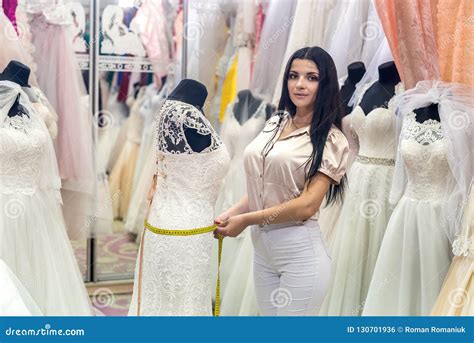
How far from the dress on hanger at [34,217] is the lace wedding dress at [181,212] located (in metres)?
0.52

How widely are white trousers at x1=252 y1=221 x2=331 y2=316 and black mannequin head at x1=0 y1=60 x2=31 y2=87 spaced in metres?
1.16

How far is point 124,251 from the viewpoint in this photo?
A: 11.1 feet

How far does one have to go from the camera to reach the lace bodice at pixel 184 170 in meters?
2.18

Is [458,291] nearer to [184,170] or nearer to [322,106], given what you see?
[322,106]

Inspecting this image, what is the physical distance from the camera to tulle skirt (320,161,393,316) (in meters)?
2.62

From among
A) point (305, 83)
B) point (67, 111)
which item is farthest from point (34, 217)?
point (305, 83)

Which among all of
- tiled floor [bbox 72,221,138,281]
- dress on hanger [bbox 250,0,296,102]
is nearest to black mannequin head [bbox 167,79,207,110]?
dress on hanger [bbox 250,0,296,102]

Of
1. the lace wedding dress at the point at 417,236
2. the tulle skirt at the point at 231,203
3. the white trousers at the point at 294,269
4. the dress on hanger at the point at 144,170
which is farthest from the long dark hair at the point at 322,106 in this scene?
the dress on hanger at the point at 144,170

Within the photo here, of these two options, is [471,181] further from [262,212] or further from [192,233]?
[192,233]

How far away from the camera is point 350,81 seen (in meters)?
2.69

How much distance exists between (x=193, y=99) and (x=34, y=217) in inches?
33.3

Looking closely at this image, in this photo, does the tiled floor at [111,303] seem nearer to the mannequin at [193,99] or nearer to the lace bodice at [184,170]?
the lace bodice at [184,170]
